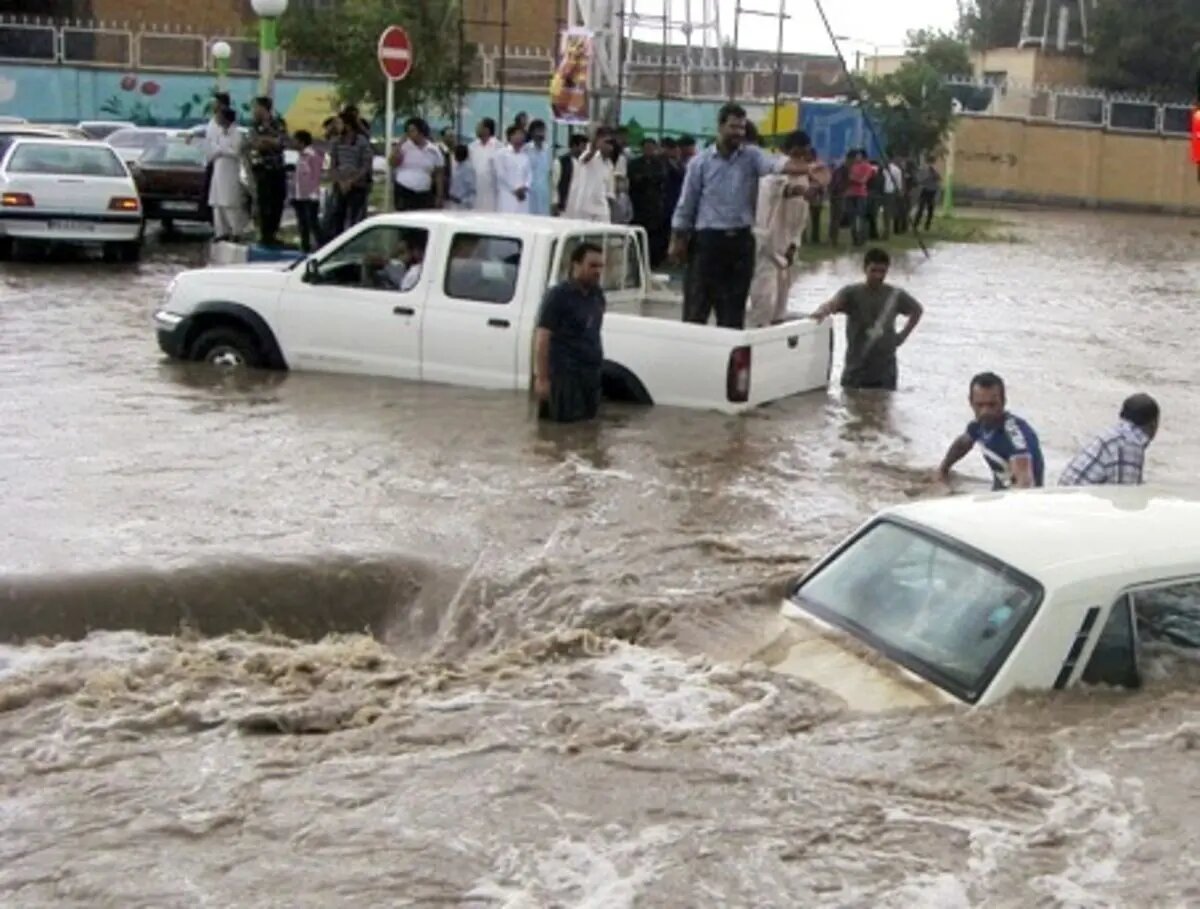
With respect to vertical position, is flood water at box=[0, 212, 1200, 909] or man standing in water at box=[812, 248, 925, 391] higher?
man standing in water at box=[812, 248, 925, 391]

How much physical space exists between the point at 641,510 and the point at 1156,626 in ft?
13.5

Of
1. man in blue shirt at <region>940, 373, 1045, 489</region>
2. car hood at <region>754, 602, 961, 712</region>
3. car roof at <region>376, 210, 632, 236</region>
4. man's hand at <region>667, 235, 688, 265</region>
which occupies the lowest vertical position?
car hood at <region>754, 602, 961, 712</region>

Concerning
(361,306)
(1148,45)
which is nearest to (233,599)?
(361,306)

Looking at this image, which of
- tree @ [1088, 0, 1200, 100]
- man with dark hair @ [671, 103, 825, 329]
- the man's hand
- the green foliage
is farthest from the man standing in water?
tree @ [1088, 0, 1200, 100]

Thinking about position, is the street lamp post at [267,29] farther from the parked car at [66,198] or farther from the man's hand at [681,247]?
the man's hand at [681,247]

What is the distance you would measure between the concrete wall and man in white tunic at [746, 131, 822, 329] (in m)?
38.3

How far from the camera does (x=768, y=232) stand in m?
14.1

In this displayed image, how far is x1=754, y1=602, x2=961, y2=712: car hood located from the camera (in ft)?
20.9

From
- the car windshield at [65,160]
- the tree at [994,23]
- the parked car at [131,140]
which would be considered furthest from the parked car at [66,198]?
the tree at [994,23]

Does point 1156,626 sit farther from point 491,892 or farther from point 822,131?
point 822,131

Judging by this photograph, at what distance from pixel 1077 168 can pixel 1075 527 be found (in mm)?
47413

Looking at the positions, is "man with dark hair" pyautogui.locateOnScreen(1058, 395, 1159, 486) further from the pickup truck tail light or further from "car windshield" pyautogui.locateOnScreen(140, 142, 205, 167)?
"car windshield" pyautogui.locateOnScreen(140, 142, 205, 167)

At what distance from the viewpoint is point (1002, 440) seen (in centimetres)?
915

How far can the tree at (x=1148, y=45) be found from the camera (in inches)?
2272
